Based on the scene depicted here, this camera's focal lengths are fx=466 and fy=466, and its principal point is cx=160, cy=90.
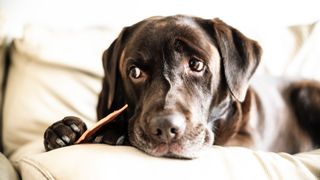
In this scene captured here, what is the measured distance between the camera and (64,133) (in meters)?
1.34

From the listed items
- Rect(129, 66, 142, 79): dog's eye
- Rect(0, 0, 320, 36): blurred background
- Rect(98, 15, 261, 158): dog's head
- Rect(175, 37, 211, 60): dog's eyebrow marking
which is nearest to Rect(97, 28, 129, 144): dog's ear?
Rect(98, 15, 261, 158): dog's head

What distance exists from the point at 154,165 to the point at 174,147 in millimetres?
131

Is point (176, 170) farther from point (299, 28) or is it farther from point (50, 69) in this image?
point (299, 28)

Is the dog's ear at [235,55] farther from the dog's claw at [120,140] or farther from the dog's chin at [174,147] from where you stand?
the dog's claw at [120,140]

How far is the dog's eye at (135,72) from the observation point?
1440 millimetres

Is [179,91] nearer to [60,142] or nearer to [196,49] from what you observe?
[196,49]

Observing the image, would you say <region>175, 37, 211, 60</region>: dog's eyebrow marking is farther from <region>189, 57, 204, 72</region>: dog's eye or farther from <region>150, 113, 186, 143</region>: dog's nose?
<region>150, 113, 186, 143</region>: dog's nose

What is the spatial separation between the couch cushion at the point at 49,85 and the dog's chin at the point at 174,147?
77 centimetres

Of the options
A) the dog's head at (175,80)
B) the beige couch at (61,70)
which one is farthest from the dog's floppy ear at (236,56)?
the beige couch at (61,70)

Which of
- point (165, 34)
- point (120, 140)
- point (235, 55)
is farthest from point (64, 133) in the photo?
point (235, 55)

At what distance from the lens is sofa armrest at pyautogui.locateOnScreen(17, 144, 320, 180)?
105 centimetres

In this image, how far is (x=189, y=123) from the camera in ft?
4.17

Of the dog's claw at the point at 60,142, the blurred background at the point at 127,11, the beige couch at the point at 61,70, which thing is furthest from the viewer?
the blurred background at the point at 127,11

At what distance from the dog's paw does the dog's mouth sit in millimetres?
160
